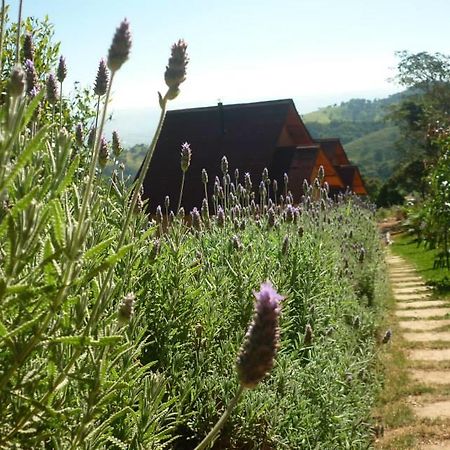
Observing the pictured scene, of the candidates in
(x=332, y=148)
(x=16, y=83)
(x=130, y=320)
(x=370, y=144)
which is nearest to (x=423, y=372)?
(x=130, y=320)

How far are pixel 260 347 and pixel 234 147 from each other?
16.7m

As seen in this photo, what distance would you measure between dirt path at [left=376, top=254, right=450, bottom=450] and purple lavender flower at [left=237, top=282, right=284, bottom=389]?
418 centimetres

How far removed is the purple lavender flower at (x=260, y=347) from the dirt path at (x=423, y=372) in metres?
4.18

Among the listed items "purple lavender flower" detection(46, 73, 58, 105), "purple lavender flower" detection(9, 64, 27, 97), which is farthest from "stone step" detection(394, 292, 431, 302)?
"purple lavender flower" detection(9, 64, 27, 97)

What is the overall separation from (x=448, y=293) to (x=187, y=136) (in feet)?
33.1

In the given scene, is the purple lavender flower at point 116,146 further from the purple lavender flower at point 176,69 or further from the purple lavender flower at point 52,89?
the purple lavender flower at point 176,69

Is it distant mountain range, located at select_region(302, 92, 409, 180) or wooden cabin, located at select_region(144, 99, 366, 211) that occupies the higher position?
distant mountain range, located at select_region(302, 92, 409, 180)

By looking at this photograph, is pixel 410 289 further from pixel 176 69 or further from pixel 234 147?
pixel 176 69

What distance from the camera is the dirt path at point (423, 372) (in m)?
5.06

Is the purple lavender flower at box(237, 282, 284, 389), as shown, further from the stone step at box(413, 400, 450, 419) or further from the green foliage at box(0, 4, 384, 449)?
the stone step at box(413, 400, 450, 419)

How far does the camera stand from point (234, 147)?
696 inches

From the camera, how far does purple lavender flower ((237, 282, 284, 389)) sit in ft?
3.75

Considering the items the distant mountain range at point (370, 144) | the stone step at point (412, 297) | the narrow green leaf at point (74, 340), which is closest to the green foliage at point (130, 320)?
the narrow green leaf at point (74, 340)

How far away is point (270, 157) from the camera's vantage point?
17.0 m
